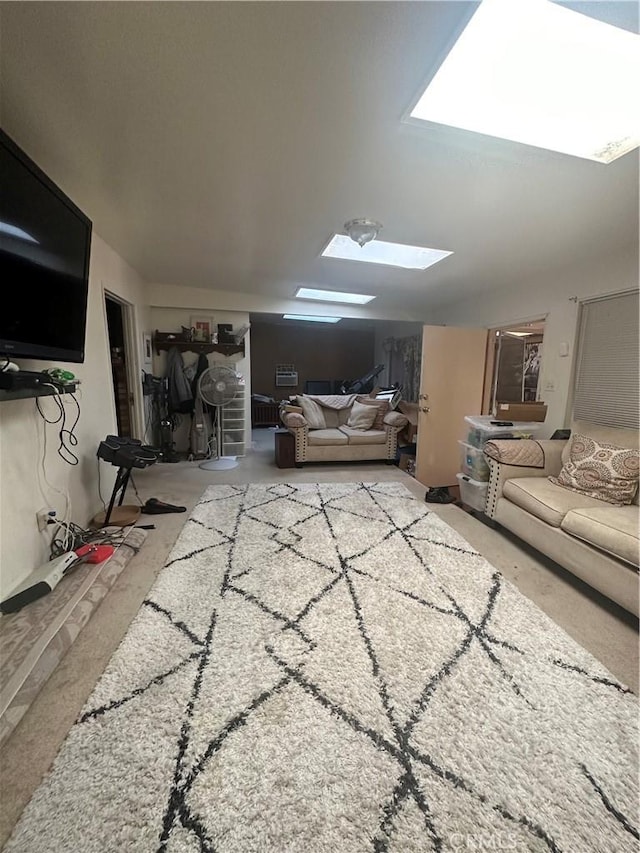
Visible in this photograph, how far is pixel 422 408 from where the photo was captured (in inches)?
147

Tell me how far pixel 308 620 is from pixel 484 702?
76cm

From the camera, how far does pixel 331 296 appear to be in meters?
4.42

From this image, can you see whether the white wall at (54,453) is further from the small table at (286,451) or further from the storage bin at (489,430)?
the storage bin at (489,430)

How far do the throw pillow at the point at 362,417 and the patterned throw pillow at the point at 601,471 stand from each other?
233 cm

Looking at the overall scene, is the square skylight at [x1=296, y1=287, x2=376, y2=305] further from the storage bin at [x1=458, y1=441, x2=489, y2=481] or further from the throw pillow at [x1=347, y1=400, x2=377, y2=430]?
the storage bin at [x1=458, y1=441, x2=489, y2=481]

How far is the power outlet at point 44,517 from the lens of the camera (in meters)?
1.79

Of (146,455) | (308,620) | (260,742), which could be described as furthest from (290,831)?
(146,455)

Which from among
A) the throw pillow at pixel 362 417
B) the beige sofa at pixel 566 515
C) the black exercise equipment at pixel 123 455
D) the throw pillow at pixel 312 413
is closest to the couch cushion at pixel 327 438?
the throw pillow at pixel 312 413

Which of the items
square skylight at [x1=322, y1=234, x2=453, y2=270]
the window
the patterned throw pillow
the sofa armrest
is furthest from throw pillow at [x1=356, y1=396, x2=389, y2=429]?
the patterned throw pillow

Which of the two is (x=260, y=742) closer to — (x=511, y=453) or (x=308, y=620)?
(x=308, y=620)

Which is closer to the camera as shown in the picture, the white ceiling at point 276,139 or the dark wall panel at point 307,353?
the white ceiling at point 276,139

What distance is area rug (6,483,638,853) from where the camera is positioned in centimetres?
85

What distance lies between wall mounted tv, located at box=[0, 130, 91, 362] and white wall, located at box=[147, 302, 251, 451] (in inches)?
98.8

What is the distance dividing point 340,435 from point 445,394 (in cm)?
136
